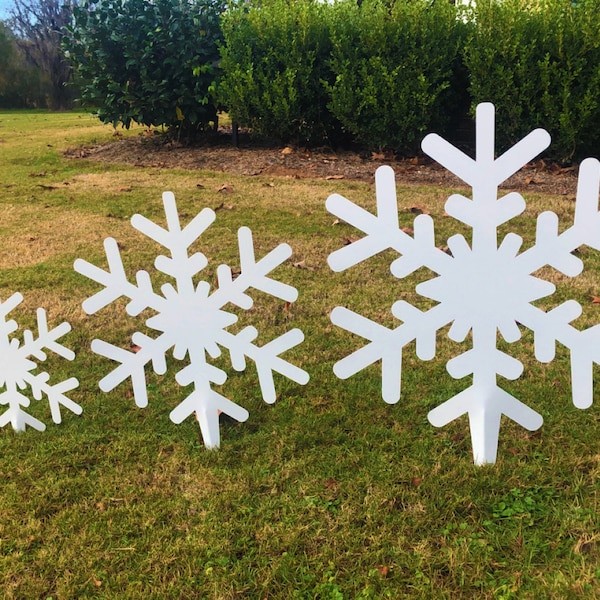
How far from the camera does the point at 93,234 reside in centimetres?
553

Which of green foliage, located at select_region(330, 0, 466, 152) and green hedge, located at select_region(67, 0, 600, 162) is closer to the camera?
green hedge, located at select_region(67, 0, 600, 162)

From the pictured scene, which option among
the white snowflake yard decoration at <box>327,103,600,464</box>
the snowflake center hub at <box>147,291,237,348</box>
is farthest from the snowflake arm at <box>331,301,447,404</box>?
the snowflake center hub at <box>147,291,237,348</box>

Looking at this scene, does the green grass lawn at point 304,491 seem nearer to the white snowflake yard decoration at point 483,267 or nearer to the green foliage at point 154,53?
the white snowflake yard decoration at point 483,267

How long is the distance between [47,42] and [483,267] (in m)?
44.9

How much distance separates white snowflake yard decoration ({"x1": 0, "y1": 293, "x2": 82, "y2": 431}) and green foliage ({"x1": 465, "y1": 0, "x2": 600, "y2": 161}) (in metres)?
5.85

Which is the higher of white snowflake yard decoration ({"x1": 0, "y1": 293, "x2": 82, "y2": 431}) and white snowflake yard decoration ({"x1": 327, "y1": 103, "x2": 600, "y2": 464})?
white snowflake yard decoration ({"x1": 327, "y1": 103, "x2": 600, "y2": 464})

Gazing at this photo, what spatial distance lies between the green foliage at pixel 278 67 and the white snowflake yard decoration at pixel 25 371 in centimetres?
615

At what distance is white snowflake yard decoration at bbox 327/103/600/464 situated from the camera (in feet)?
6.30

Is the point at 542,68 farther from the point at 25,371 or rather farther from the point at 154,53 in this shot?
the point at 25,371

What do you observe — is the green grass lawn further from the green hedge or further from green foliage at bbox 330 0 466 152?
green foliage at bbox 330 0 466 152

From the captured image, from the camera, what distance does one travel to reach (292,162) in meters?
8.22

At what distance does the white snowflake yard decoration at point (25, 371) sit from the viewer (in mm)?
2590

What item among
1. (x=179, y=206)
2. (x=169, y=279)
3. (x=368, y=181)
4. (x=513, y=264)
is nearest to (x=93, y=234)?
(x=179, y=206)

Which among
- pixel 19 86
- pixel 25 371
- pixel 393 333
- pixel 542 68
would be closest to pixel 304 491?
pixel 393 333
